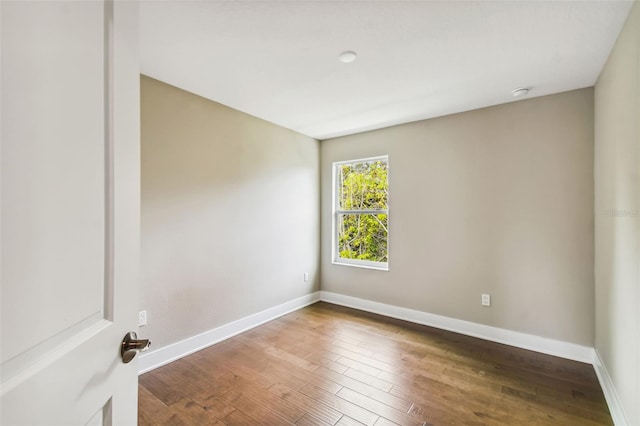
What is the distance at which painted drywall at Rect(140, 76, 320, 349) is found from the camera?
2410 mm

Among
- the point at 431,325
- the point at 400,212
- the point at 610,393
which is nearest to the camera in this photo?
the point at 610,393

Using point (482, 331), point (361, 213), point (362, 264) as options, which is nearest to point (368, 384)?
point (482, 331)

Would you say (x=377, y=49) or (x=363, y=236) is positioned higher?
(x=377, y=49)

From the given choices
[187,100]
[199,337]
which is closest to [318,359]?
[199,337]

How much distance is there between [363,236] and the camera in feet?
13.0

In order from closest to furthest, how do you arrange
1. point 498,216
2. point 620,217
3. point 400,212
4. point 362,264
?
point 620,217 < point 498,216 < point 400,212 < point 362,264

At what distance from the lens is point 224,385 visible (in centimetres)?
215

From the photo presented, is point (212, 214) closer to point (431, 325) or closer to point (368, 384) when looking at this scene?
point (368, 384)

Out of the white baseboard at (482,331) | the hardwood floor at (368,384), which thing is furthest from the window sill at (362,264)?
the hardwood floor at (368,384)

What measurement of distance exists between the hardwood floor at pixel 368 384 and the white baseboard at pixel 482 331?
0.10 meters

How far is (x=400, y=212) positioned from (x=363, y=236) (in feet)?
2.22

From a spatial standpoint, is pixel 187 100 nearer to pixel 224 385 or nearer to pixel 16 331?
pixel 224 385

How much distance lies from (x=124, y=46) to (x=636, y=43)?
7.69ft

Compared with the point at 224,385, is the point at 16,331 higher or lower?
higher
